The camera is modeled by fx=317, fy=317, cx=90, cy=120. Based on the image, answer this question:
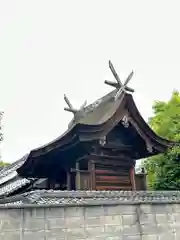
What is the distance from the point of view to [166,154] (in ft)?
42.7

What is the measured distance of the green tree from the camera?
42.3 ft

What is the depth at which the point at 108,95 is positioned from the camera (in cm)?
1005

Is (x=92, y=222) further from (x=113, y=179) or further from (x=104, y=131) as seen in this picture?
(x=113, y=179)

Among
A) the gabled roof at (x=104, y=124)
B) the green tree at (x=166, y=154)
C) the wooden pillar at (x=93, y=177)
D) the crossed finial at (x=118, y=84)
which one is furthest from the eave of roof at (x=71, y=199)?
the green tree at (x=166, y=154)

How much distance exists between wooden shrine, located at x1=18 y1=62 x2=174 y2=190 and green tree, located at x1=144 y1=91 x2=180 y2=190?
11.1 feet

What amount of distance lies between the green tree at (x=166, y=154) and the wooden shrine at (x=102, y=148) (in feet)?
Result: 11.1

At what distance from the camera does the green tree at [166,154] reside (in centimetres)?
1289

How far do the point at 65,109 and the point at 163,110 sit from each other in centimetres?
643

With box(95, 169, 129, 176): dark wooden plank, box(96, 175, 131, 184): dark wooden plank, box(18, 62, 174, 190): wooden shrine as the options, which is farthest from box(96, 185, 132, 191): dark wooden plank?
box(95, 169, 129, 176): dark wooden plank

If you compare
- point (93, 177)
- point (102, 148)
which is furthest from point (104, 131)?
point (93, 177)

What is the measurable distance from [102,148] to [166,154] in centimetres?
508

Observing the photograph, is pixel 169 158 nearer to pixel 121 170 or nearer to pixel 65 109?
pixel 121 170

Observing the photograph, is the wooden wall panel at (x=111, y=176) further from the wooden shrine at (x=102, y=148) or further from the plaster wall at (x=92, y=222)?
the plaster wall at (x=92, y=222)

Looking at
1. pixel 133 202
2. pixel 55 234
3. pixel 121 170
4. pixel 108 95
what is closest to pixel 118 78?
pixel 108 95
